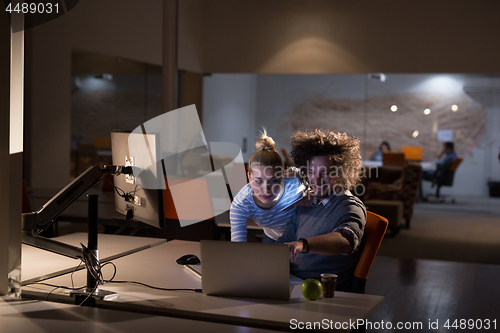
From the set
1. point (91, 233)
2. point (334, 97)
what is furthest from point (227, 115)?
point (91, 233)

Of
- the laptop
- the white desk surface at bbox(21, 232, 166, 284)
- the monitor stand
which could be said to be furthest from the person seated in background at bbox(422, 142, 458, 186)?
the monitor stand

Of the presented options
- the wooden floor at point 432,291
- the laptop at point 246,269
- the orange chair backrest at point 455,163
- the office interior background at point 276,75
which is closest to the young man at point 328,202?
the laptop at point 246,269

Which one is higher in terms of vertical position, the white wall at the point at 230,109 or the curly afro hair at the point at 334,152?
the white wall at the point at 230,109

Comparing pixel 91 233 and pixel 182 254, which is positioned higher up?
pixel 91 233

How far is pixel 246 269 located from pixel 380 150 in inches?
304

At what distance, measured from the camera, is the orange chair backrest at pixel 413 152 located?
28.9 feet

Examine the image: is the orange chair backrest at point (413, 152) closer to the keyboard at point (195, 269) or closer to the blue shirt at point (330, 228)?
the blue shirt at point (330, 228)

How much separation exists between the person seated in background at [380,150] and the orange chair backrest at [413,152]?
294 mm

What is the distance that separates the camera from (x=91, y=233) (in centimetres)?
188

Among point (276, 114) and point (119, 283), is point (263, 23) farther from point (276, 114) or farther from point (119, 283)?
point (119, 283)

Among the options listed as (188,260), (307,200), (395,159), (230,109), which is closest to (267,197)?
(307,200)

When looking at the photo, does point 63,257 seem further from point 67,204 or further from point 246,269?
point 246,269

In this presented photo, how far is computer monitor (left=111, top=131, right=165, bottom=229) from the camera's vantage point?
1.92 m

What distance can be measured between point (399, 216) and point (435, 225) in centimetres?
121
